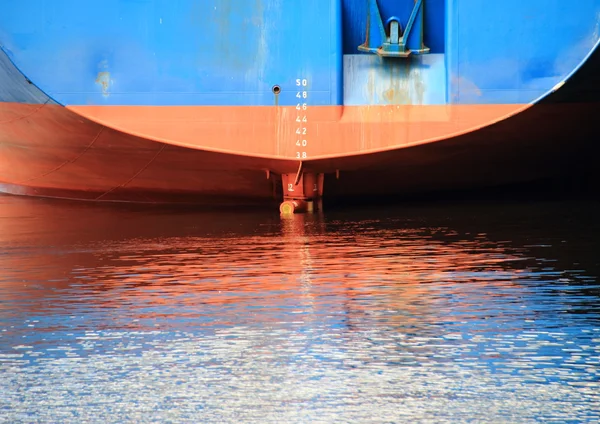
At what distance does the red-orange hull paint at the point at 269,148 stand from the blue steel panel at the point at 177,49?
0.43ft

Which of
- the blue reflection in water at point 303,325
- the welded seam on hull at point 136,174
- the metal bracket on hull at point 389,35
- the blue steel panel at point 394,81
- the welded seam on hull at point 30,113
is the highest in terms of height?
the metal bracket on hull at point 389,35

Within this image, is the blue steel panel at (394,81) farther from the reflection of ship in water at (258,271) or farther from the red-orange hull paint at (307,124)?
the reflection of ship in water at (258,271)

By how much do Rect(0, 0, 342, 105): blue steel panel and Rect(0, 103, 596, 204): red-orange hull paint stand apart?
13cm

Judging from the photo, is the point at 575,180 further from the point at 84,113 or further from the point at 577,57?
the point at 84,113

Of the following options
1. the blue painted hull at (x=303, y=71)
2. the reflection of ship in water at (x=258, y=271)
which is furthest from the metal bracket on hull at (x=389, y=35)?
the reflection of ship in water at (x=258, y=271)

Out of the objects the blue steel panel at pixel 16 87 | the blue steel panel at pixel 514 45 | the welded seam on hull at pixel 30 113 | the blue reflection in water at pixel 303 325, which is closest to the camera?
the blue reflection in water at pixel 303 325

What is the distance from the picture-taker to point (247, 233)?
646 cm

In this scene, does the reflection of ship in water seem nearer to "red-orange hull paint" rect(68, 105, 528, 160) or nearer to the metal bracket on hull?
"red-orange hull paint" rect(68, 105, 528, 160)

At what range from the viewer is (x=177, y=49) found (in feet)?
23.0

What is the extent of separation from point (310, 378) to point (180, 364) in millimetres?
450

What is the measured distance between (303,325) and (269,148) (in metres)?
3.56

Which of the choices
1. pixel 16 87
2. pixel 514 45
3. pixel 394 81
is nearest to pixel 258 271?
pixel 394 81

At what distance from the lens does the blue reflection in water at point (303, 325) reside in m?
2.79

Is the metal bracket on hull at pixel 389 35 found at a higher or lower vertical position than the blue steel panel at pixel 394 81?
higher
